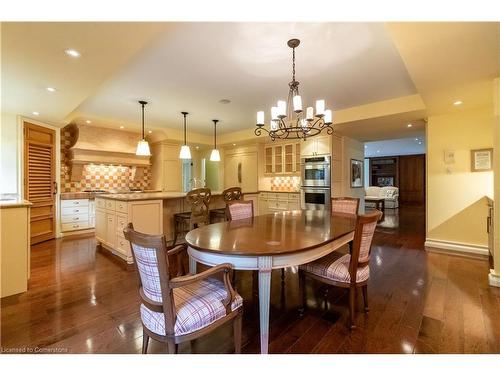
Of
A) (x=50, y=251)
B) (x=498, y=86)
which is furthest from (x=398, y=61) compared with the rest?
(x=50, y=251)

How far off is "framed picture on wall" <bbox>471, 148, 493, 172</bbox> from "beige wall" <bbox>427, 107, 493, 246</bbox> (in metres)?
0.05

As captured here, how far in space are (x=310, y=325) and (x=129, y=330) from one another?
1.35 m

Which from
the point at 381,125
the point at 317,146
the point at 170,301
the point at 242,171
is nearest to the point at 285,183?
the point at 242,171

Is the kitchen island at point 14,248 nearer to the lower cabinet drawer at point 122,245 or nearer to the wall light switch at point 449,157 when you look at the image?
the lower cabinet drawer at point 122,245

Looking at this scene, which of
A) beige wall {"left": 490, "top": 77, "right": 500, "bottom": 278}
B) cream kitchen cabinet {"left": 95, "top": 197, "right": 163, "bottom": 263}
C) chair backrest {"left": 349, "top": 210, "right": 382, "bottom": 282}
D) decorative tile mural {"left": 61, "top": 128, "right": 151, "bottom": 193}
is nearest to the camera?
chair backrest {"left": 349, "top": 210, "right": 382, "bottom": 282}

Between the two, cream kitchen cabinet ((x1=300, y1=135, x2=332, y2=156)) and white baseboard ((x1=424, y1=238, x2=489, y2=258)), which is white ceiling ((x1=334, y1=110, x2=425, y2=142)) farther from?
white baseboard ((x1=424, y1=238, x2=489, y2=258))

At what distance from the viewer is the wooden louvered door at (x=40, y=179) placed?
159 inches

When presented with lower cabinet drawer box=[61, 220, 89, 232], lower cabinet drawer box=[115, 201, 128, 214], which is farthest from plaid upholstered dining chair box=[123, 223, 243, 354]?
lower cabinet drawer box=[61, 220, 89, 232]

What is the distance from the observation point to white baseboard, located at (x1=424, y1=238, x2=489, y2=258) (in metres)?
3.39

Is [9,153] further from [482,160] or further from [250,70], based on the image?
[482,160]

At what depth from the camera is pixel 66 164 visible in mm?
5059

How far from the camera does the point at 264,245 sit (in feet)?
5.08

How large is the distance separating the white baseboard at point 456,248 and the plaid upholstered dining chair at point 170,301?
3.76 metres

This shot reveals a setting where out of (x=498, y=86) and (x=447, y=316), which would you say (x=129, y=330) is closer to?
(x=447, y=316)
